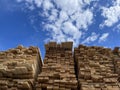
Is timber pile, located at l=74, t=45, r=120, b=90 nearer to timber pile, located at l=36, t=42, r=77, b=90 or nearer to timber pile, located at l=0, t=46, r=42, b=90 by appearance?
timber pile, located at l=36, t=42, r=77, b=90

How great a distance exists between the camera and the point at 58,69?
8156mm

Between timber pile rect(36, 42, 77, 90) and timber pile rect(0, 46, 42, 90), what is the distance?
11.9 inches

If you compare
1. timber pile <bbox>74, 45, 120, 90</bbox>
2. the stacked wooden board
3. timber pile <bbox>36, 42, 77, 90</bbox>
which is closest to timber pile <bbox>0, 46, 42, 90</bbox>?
the stacked wooden board

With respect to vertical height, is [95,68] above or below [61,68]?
below

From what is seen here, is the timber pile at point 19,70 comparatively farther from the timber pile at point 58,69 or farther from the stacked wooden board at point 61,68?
the timber pile at point 58,69

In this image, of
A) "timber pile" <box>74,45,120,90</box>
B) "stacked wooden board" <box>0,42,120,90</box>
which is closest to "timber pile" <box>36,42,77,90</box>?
"stacked wooden board" <box>0,42,120,90</box>

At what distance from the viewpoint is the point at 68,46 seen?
364 inches

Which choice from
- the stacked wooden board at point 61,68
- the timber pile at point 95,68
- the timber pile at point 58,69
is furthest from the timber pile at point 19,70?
the timber pile at point 95,68

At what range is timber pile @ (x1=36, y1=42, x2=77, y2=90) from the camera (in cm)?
756

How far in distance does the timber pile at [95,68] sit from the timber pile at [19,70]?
143 cm

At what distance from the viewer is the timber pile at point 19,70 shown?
761 cm

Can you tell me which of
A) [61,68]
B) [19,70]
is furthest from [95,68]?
[19,70]

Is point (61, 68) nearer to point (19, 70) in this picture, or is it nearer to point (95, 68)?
point (95, 68)

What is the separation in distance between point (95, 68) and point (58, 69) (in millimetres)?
1175
